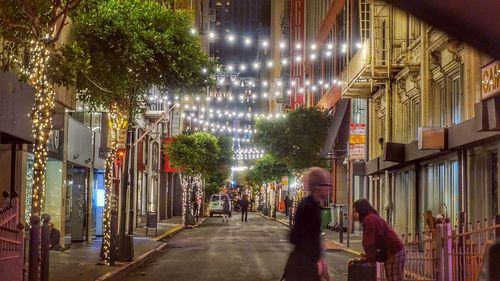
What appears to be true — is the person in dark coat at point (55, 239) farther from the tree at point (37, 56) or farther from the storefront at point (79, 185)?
the tree at point (37, 56)

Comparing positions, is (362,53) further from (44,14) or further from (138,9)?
(44,14)

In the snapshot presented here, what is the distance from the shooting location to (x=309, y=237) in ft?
23.0

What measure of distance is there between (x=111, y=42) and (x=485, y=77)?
9515mm

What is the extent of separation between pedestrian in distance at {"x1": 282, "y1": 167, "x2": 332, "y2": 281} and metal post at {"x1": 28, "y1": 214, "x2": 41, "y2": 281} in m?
5.61

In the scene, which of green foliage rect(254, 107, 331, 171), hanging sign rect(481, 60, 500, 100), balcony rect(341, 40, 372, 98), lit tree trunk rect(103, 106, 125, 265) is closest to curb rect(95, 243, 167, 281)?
lit tree trunk rect(103, 106, 125, 265)

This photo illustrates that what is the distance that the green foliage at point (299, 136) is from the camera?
46.5 metres

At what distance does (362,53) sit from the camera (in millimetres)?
27469

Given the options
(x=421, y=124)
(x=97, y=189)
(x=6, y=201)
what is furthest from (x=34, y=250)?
(x=97, y=189)

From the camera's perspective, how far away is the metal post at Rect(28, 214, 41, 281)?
11469 millimetres

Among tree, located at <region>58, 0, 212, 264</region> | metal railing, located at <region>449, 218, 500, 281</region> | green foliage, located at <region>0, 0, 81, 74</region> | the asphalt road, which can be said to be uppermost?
tree, located at <region>58, 0, 212, 264</region>

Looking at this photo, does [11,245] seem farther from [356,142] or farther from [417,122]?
[356,142]

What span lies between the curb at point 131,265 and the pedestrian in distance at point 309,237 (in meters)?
9.11

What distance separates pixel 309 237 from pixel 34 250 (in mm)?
5922

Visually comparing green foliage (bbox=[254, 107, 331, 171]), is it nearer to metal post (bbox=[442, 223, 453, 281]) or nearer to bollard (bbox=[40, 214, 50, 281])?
bollard (bbox=[40, 214, 50, 281])
